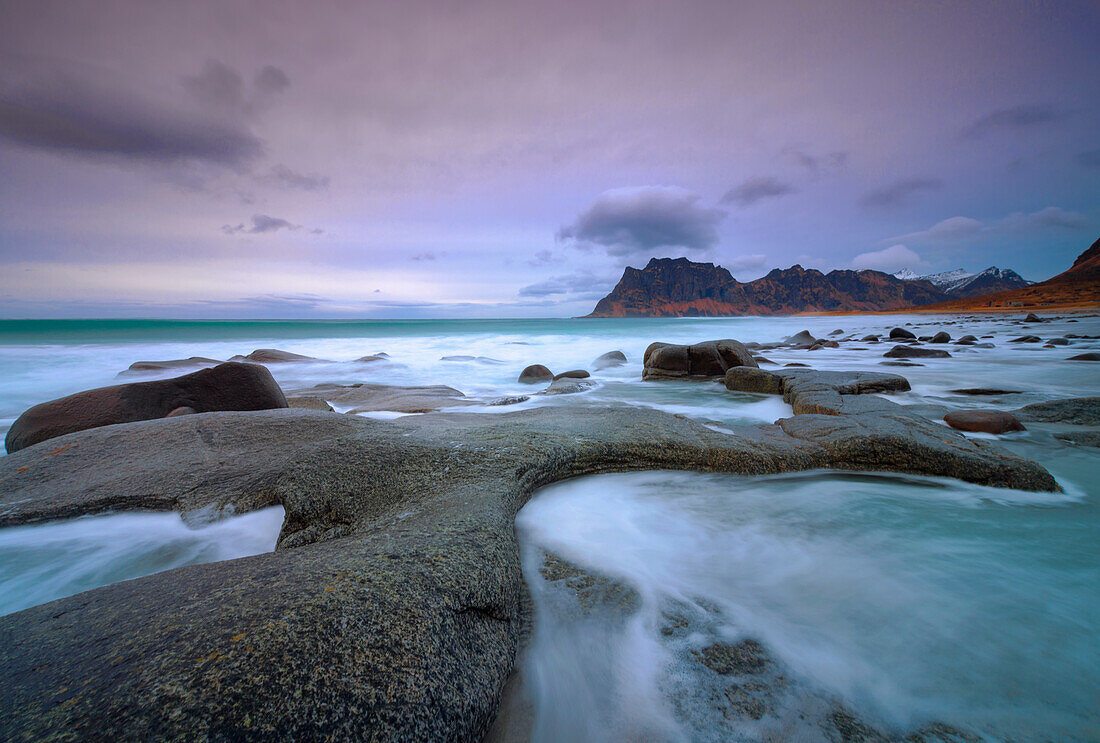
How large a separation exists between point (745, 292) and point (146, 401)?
6046 inches

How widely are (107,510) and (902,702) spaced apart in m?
4.00

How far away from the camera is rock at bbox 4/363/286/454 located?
164 inches

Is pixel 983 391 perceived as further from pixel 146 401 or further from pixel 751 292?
pixel 751 292

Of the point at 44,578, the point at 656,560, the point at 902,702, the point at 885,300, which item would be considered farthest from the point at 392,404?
the point at 885,300

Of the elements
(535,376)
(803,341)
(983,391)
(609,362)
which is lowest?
(803,341)

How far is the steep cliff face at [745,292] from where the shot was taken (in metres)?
131

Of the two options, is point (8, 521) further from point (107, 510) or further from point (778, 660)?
point (778, 660)

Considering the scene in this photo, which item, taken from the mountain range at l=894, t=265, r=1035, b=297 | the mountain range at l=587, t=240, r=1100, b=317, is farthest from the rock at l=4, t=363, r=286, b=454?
the mountain range at l=894, t=265, r=1035, b=297

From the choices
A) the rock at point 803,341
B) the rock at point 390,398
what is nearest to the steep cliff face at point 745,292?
the rock at point 803,341

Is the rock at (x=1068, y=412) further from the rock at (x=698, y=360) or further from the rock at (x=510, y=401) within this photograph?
the rock at (x=510, y=401)

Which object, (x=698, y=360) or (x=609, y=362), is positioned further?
(x=609, y=362)

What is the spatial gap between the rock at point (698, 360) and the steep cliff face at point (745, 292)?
12261 cm

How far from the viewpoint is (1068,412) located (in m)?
4.70

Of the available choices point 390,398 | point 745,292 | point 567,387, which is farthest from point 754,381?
point 745,292
